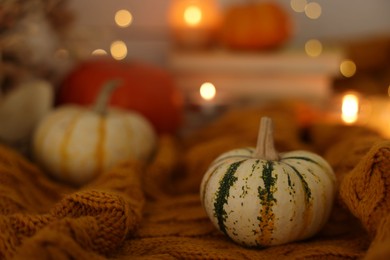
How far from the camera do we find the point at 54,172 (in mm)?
968

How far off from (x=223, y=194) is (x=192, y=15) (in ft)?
3.25

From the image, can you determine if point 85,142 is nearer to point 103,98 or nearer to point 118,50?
point 103,98

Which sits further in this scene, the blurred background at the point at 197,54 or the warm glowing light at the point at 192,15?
the warm glowing light at the point at 192,15

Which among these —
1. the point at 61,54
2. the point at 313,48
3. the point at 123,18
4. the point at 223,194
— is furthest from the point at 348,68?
the point at 223,194

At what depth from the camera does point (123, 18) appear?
168 centimetres

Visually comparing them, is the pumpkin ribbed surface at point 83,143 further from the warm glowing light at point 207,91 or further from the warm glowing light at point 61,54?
the warm glowing light at point 207,91

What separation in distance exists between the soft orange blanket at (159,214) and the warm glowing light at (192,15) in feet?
2.22

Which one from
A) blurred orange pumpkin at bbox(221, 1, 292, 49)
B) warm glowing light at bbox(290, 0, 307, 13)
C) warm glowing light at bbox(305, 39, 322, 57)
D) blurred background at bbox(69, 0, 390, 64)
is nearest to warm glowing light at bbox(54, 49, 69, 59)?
blurred background at bbox(69, 0, 390, 64)

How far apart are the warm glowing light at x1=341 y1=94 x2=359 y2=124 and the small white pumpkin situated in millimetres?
553

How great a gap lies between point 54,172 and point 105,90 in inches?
7.1

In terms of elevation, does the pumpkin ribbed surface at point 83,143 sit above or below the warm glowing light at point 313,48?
below

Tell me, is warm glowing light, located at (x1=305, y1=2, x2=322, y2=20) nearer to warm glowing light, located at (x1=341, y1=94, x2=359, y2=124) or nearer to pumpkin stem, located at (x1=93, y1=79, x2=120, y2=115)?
warm glowing light, located at (x1=341, y1=94, x2=359, y2=124)

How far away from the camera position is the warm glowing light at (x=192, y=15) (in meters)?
1.54

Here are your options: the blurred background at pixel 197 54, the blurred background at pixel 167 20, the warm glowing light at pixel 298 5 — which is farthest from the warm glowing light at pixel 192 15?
the warm glowing light at pixel 298 5
